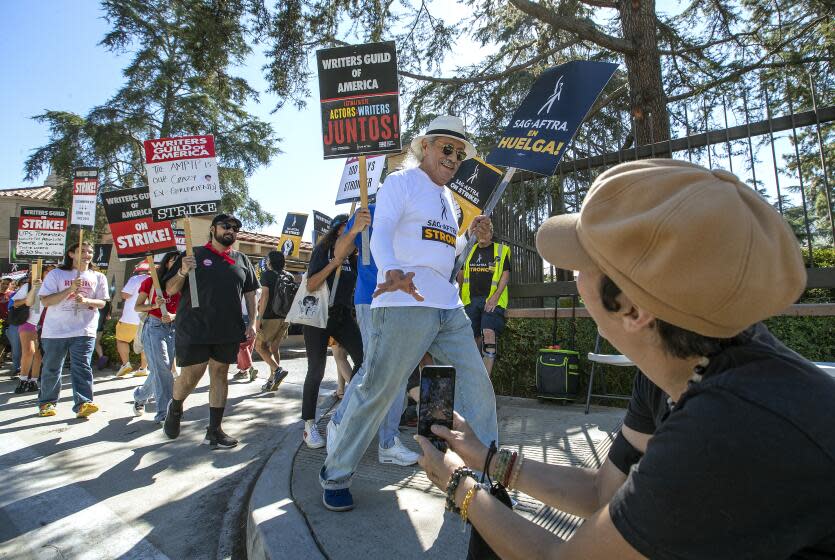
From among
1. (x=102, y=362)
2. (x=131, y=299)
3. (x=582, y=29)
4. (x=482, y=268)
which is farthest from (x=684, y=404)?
(x=102, y=362)

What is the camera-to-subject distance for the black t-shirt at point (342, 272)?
430 cm

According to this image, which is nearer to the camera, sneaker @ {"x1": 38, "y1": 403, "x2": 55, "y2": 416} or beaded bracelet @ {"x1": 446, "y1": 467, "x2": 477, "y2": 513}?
beaded bracelet @ {"x1": 446, "y1": 467, "x2": 477, "y2": 513}

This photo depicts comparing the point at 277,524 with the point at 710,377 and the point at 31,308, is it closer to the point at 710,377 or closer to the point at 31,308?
the point at 710,377

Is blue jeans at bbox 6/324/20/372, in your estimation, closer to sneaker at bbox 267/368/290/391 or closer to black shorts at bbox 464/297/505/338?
sneaker at bbox 267/368/290/391

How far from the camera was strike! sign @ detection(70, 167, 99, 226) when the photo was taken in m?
6.67

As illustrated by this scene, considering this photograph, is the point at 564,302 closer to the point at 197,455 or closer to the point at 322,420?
the point at 322,420

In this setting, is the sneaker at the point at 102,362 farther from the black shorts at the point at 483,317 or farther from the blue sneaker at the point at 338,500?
the blue sneaker at the point at 338,500

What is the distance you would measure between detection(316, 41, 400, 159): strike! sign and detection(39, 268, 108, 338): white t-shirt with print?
380 cm

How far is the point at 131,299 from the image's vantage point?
782 centimetres

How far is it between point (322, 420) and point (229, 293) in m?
1.50

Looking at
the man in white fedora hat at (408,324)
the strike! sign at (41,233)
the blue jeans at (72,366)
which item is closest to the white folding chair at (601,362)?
the man in white fedora hat at (408,324)

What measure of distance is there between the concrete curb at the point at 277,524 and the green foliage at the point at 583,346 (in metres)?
3.10

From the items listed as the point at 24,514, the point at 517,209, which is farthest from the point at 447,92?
the point at 24,514

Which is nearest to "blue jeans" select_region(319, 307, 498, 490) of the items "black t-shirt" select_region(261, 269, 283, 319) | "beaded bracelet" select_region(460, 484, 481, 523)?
"beaded bracelet" select_region(460, 484, 481, 523)
